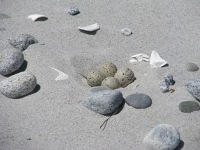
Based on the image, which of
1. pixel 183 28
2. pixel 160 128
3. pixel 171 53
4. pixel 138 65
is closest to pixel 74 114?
pixel 160 128

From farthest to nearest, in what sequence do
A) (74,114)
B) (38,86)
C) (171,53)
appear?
(171,53) < (38,86) < (74,114)

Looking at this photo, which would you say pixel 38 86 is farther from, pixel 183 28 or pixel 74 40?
pixel 183 28

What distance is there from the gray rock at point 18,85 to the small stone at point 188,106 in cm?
117

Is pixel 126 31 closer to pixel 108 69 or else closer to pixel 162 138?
pixel 108 69

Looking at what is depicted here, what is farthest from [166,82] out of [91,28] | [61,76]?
[91,28]

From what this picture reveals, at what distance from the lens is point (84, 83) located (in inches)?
132

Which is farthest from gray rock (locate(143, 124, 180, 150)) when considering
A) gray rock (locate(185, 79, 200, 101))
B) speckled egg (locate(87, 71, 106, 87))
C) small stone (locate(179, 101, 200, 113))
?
speckled egg (locate(87, 71, 106, 87))

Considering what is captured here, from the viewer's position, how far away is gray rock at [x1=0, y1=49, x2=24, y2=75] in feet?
10.9

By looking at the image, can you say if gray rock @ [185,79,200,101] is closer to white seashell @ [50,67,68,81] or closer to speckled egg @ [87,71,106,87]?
speckled egg @ [87,71,106,87]

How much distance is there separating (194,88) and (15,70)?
1.48 m

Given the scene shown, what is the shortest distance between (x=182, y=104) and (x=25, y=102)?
3.96 feet

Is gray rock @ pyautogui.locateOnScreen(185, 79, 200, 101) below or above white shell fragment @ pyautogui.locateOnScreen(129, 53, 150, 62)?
above

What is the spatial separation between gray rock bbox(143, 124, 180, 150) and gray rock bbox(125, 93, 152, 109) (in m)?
0.33

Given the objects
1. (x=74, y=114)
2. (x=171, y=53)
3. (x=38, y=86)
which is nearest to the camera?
(x=74, y=114)
